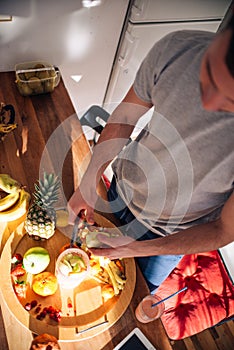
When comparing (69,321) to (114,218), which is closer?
(69,321)

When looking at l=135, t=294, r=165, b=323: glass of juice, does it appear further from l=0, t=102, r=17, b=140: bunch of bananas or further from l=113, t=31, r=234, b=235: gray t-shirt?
l=0, t=102, r=17, b=140: bunch of bananas

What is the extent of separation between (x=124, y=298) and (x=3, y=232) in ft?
1.47

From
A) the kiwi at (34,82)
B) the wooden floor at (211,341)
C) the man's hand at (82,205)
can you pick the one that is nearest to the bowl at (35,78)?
the kiwi at (34,82)

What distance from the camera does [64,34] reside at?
1.69 metres

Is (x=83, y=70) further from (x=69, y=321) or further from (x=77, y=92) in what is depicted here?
(x=69, y=321)

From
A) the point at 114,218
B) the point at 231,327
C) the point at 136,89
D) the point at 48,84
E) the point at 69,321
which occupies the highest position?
the point at 136,89

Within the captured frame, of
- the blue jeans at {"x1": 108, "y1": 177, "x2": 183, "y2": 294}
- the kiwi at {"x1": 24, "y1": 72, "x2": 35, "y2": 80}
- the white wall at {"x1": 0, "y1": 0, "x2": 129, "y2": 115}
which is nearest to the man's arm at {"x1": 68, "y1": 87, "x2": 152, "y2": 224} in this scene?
the blue jeans at {"x1": 108, "y1": 177, "x2": 183, "y2": 294}

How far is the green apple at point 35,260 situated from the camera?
108 cm

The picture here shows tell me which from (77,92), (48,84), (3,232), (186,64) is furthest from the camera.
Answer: (77,92)

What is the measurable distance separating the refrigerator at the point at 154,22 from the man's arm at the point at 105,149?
29.6 inches

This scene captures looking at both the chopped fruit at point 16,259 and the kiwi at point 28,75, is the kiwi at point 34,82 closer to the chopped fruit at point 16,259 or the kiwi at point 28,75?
the kiwi at point 28,75

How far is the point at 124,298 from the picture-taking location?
3.57ft

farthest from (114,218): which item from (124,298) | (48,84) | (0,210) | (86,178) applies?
(48,84)

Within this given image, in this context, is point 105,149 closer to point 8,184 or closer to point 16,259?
point 8,184
